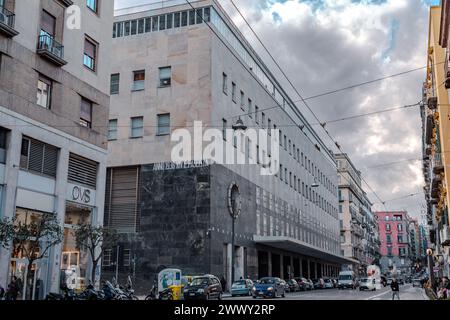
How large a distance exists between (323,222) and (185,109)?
4919 centimetres

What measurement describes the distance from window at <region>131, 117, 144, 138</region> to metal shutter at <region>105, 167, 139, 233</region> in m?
3.07

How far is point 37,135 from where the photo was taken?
2462cm

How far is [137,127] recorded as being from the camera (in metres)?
45.1

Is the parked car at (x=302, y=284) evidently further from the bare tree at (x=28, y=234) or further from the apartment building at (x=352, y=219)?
the apartment building at (x=352, y=219)

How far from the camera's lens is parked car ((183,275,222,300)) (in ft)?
89.6

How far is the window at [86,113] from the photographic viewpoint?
1141 inches

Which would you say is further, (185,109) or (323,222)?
(323,222)

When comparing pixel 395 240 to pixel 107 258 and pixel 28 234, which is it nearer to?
pixel 107 258

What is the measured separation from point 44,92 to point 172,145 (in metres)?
18.0

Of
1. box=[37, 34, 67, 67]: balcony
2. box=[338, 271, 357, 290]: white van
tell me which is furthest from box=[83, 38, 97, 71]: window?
box=[338, 271, 357, 290]: white van

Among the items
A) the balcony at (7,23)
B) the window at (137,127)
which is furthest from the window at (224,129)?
the balcony at (7,23)

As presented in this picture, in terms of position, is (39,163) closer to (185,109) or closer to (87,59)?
(87,59)
